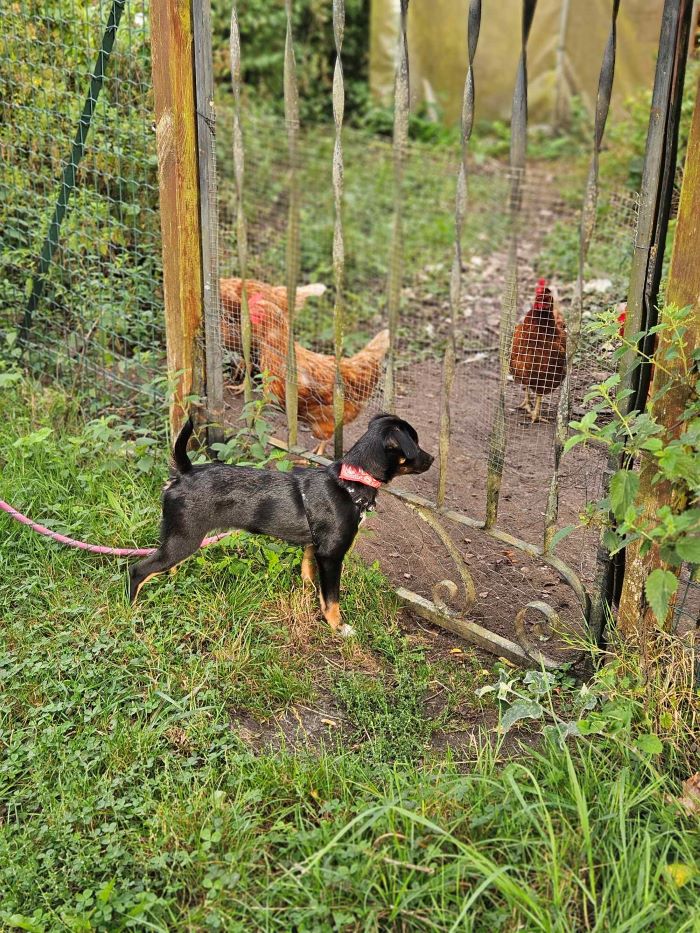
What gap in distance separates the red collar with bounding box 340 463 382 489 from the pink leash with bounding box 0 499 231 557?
0.66 m

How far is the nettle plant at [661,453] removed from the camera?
2.83 m

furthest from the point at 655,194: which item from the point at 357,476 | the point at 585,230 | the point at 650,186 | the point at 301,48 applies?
the point at 301,48

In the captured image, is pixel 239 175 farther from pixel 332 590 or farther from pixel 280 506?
pixel 332 590

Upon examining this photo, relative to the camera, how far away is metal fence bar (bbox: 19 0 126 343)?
4598mm

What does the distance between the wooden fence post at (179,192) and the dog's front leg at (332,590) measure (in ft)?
4.11

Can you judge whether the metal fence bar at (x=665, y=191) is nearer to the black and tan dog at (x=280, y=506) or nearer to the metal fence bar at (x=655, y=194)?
the metal fence bar at (x=655, y=194)

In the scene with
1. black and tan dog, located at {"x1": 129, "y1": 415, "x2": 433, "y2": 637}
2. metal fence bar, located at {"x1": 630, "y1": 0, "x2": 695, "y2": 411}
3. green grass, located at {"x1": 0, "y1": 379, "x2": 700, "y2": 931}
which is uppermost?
metal fence bar, located at {"x1": 630, "y1": 0, "x2": 695, "y2": 411}

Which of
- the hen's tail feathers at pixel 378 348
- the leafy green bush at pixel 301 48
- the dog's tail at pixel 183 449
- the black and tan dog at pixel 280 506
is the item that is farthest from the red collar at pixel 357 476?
the leafy green bush at pixel 301 48

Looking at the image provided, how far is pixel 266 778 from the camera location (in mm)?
3096

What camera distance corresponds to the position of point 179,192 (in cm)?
431

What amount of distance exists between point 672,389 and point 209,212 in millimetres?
2340

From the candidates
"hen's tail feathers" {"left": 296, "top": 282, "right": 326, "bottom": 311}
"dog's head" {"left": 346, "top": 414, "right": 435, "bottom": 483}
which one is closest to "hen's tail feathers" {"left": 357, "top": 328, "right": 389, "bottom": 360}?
"hen's tail feathers" {"left": 296, "top": 282, "right": 326, "bottom": 311}

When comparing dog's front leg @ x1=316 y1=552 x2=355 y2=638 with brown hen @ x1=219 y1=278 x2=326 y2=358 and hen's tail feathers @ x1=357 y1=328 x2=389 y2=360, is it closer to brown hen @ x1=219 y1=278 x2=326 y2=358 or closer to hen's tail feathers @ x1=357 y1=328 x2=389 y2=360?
brown hen @ x1=219 y1=278 x2=326 y2=358

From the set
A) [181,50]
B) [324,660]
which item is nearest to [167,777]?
[324,660]
